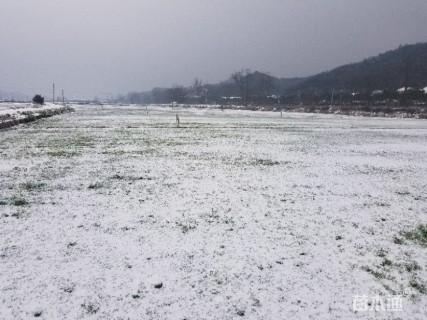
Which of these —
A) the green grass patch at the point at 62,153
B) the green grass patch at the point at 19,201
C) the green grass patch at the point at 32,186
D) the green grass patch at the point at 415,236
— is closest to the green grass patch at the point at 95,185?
the green grass patch at the point at 32,186

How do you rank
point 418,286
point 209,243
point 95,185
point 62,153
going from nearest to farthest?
1. point 418,286
2. point 209,243
3. point 95,185
4. point 62,153

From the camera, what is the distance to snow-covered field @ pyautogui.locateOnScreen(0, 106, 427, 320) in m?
5.05

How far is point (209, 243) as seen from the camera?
7145 millimetres

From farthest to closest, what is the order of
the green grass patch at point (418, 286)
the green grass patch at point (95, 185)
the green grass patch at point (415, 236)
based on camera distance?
1. the green grass patch at point (95, 185)
2. the green grass patch at point (415, 236)
3. the green grass patch at point (418, 286)

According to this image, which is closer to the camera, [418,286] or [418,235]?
[418,286]

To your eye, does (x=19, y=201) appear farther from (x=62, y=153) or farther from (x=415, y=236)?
(x=415, y=236)

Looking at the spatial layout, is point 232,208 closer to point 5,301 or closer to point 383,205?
point 383,205

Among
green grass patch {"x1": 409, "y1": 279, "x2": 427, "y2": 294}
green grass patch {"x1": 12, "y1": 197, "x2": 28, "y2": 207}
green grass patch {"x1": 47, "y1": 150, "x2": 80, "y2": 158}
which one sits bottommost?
green grass patch {"x1": 409, "y1": 279, "x2": 427, "y2": 294}

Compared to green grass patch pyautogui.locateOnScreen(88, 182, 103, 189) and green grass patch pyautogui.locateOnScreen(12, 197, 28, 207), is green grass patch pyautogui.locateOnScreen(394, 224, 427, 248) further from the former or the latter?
green grass patch pyautogui.locateOnScreen(12, 197, 28, 207)

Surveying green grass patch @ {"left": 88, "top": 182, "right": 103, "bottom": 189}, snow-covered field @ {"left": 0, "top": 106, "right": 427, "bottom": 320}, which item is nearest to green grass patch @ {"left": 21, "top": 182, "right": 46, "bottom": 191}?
snow-covered field @ {"left": 0, "top": 106, "right": 427, "bottom": 320}

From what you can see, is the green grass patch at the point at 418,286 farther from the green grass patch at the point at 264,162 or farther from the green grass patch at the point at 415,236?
the green grass patch at the point at 264,162

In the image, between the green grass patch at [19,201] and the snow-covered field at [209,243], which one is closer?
the snow-covered field at [209,243]

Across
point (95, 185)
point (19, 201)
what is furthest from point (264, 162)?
point (19, 201)

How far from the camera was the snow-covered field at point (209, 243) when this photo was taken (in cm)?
505
